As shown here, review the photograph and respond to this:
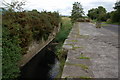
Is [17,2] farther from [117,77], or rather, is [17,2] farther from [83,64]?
[117,77]

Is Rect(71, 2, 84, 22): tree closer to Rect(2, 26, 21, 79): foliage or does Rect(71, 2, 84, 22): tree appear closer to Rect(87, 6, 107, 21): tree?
Rect(87, 6, 107, 21): tree

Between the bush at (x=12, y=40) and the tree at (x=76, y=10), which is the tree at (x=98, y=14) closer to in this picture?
the tree at (x=76, y=10)

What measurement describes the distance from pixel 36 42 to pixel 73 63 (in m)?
7.70

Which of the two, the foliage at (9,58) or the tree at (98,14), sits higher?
the tree at (98,14)

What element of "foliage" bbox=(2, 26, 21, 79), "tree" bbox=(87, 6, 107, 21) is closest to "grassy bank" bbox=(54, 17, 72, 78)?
"foliage" bbox=(2, 26, 21, 79)

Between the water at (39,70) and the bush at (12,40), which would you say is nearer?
the bush at (12,40)

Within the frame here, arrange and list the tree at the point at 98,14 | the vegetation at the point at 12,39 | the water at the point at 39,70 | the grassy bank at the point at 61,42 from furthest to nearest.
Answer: the tree at the point at 98,14
the water at the point at 39,70
the vegetation at the point at 12,39
the grassy bank at the point at 61,42

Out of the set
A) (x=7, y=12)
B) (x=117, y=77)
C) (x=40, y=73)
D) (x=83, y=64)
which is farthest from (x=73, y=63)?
(x=7, y=12)

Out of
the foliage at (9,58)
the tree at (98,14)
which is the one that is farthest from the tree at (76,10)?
the foliage at (9,58)

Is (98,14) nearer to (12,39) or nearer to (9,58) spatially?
(12,39)

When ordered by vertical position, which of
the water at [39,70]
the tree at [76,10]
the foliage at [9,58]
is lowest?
the water at [39,70]

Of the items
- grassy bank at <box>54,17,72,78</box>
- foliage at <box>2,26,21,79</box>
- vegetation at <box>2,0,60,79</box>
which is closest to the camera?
grassy bank at <box>54,17,72,78</box>

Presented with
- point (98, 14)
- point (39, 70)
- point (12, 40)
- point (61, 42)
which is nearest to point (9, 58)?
point (12, 40)

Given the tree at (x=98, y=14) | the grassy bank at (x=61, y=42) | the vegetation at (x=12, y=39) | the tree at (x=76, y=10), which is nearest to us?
the grassy bank at (x=61, y=42)
